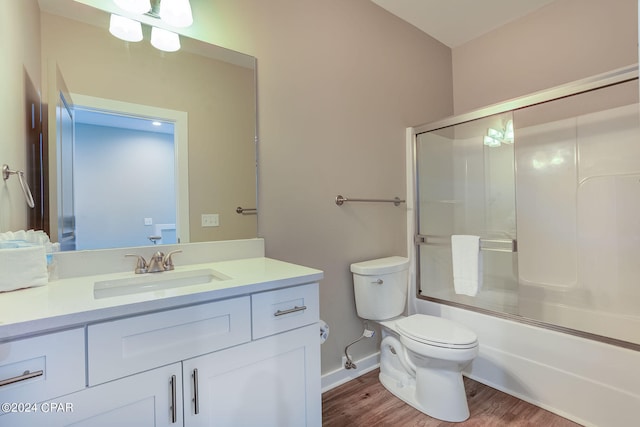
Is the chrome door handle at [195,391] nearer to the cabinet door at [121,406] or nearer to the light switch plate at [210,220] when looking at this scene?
the cabinet door at [121,406]

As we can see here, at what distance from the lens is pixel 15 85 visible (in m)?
1.06

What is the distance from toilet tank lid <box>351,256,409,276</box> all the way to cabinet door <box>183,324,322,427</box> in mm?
743

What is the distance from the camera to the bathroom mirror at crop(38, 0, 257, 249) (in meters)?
1.21

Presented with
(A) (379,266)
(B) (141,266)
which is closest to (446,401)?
(A) (379,266)

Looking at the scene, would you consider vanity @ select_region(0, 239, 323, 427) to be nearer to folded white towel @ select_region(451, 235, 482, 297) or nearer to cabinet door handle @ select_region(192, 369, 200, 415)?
cabinet door handle @ select_region(192, 369, 200, 415)

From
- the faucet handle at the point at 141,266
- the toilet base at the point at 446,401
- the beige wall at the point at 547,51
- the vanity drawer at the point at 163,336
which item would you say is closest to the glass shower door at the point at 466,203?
the beige wall at the point at 547,51

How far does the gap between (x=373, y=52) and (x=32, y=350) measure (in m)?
2.30

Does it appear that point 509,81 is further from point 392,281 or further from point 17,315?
point 17,315

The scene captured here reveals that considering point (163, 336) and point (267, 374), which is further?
point (267, 374)

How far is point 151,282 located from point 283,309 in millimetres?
548

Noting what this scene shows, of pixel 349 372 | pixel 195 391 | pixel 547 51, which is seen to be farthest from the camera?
pixel 547 51

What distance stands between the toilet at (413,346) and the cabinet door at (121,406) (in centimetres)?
117

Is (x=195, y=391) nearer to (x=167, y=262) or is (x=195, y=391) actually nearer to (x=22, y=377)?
(x=22, y=377)

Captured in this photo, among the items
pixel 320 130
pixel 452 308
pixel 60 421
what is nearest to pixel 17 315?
pixel 60 421
